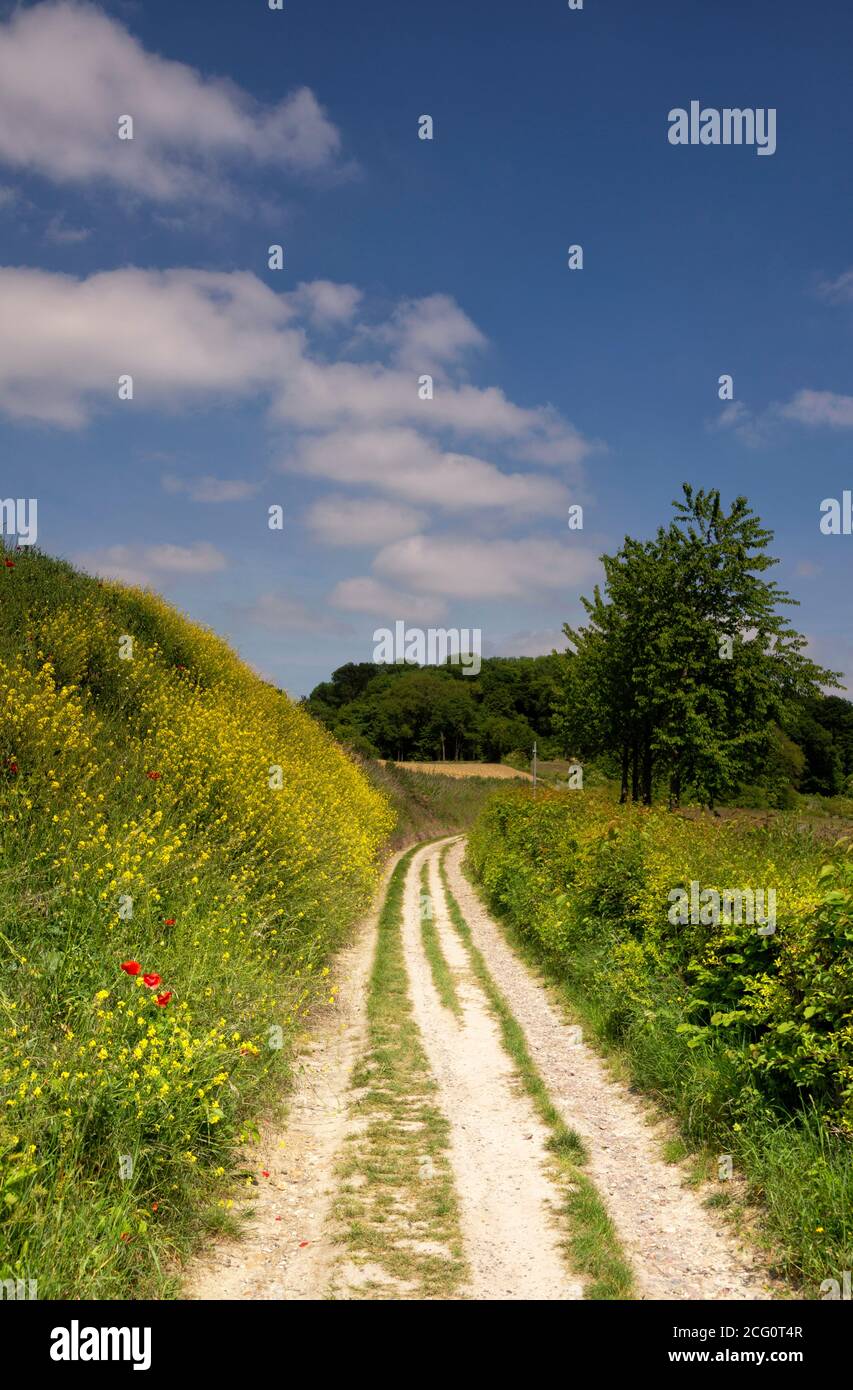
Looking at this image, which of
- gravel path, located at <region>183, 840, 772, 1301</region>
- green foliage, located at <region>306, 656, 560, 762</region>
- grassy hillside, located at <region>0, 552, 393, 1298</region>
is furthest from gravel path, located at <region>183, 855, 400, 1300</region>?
green foliage, located at <region>306, 656, 560, 762</region>

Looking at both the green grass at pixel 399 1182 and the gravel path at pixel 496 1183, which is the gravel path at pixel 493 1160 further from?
the green grass at pixel 399 1182

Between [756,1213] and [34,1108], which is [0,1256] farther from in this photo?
[756,1213]

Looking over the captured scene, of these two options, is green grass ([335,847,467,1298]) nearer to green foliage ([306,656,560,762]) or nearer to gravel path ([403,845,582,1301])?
gravel path ([403,845,582,1301])

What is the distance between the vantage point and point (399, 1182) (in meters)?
5.71

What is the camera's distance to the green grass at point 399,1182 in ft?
14.9

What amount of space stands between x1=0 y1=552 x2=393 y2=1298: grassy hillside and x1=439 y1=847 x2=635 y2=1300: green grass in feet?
7.13

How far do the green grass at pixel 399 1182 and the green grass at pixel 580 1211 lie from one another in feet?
→ 2.32

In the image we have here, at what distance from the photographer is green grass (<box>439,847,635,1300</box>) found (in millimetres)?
4449

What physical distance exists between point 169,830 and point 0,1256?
4791mm

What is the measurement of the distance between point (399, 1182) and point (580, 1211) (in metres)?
1.26

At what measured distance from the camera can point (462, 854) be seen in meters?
34.1

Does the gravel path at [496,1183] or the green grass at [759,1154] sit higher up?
the green grass at [759,1154]

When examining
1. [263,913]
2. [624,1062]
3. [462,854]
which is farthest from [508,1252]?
[462,854]

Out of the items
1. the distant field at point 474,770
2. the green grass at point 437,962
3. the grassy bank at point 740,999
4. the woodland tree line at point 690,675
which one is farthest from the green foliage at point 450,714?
the grassy bank at point 740,999
